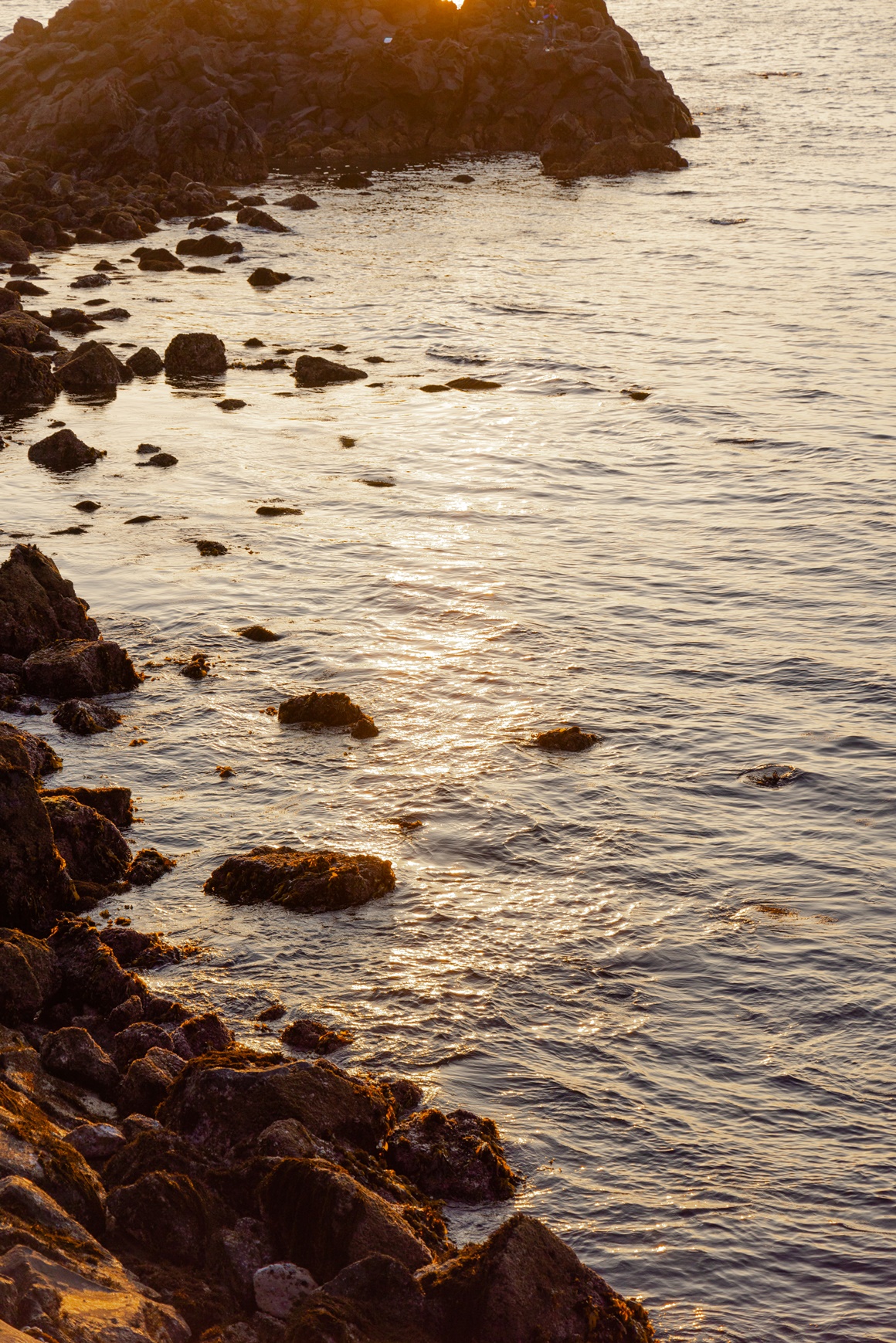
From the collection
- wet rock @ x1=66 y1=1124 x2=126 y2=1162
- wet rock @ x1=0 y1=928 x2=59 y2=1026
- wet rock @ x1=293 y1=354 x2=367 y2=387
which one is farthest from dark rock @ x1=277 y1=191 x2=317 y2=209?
wet rock @ x1=66 y1=1124 x2=126 y2=1162

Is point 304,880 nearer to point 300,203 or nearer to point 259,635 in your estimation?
point 259,635

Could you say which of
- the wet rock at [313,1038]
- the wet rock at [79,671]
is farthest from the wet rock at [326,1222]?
the wet rock at [79,671]

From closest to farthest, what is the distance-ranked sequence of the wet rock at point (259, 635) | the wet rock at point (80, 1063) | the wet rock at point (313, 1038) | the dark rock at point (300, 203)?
the wet rock at point (80, 1063) < the wet rock at point (313, 1038) < the wet rock at point (259, 635) < the dark rock at point (300, 203)

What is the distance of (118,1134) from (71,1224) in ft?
4.57

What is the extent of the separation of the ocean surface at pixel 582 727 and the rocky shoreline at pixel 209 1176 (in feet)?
1.88

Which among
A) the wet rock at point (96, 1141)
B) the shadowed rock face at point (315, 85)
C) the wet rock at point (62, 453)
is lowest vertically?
the wet rock at point (96, 1141)

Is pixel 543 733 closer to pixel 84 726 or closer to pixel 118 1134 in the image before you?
pixel 84 726

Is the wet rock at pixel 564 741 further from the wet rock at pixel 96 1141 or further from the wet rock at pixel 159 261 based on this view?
the wet rock at pixel 159 261

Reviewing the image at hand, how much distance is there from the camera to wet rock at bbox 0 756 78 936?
12.0m

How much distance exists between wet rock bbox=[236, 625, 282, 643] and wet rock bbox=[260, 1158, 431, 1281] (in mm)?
11364

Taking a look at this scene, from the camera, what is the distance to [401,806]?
→ 14898 mm

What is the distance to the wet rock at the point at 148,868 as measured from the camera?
13.5 m

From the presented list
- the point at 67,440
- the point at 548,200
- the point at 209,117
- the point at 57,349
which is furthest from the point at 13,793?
the point at 209,117

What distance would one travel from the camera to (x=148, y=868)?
13547 mm
